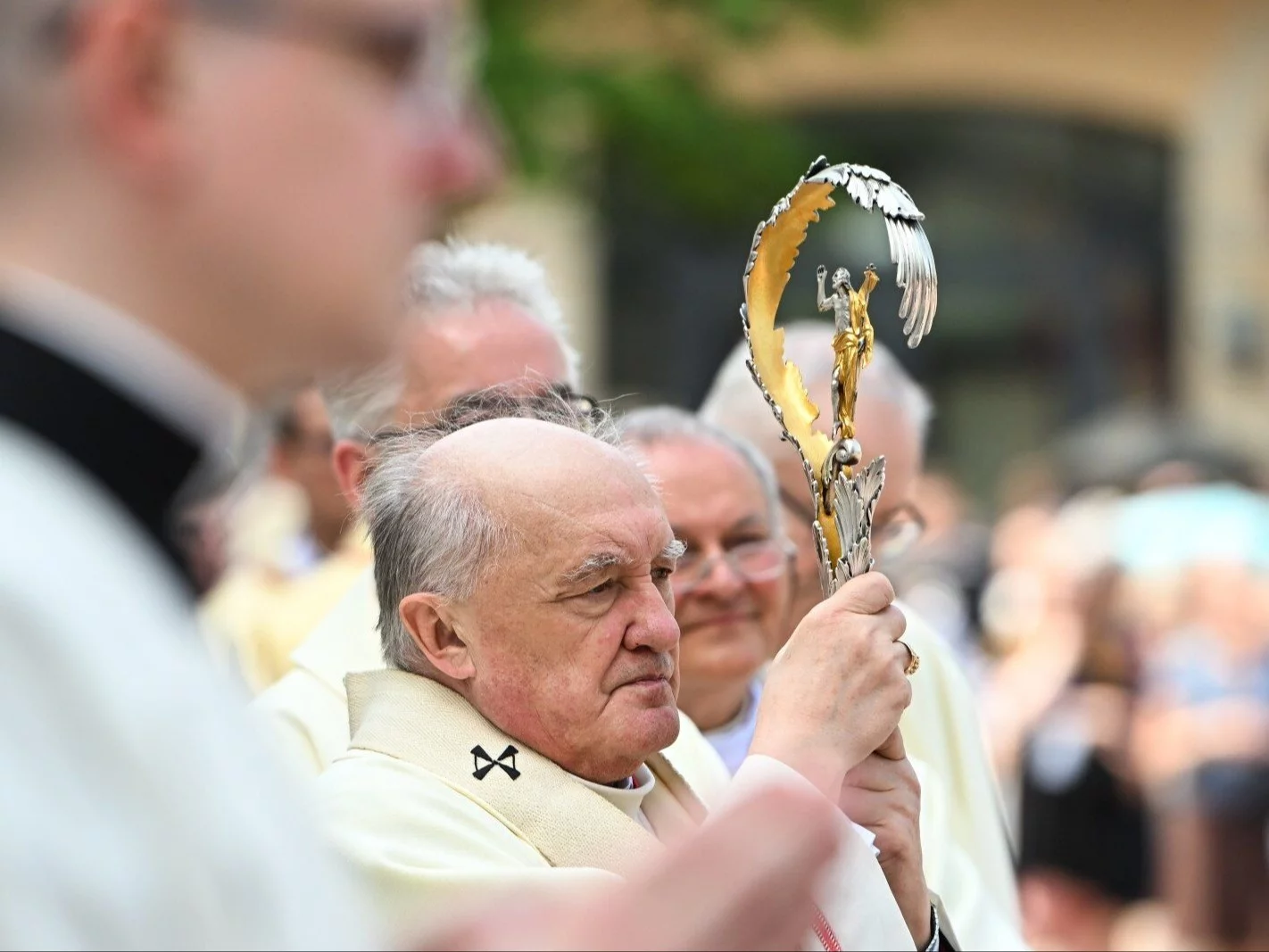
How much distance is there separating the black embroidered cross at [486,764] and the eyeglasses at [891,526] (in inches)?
66.6

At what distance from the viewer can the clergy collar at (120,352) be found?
1.09m

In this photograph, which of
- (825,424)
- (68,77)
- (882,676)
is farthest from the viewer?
(825,424)

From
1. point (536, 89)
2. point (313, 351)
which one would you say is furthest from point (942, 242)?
point (313, 351)

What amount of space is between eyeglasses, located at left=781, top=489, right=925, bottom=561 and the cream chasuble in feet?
5.09

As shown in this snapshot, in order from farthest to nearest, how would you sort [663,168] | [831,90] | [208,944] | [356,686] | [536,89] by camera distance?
[831,90]
[663,168]
[536,89]
[356,686]
[208,944]

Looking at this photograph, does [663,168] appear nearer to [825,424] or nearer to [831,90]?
[831,90]

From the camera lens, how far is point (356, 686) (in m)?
2.55

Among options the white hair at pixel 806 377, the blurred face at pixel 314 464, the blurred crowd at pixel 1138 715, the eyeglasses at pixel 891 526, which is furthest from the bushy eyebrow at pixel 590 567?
the blurred crowd at pixel 1138 715

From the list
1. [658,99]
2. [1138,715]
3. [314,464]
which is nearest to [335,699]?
[314,464]

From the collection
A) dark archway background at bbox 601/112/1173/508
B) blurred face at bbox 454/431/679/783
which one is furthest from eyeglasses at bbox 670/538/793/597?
dark archway background at bbox 601/112/1173/508

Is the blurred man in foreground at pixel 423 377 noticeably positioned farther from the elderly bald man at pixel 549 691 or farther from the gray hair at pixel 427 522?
the elderly bald man at pixel 549 691

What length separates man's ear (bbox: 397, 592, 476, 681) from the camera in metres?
2.47

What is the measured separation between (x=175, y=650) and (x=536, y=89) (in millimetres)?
9412

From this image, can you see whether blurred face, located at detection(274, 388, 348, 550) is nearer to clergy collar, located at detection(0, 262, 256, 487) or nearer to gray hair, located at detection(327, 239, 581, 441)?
gray hair, located at detection(327, 239, 581, 441)
